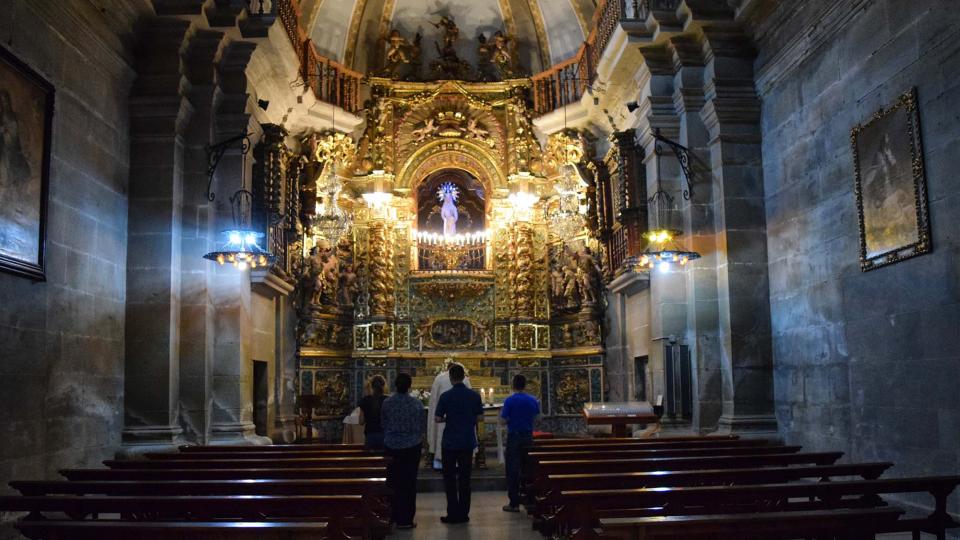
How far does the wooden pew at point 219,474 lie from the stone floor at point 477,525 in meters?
1.53

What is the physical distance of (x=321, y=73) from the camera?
55.7ft

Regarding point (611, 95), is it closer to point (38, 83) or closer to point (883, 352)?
point (883, 352)

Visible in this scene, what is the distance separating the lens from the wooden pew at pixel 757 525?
4.87 metres

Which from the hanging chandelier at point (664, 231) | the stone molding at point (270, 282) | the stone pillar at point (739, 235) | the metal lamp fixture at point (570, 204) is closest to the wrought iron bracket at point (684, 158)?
the hanging chandelier at point (664, 231)

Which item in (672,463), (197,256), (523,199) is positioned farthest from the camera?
(523,199)

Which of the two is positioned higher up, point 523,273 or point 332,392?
point 523,273

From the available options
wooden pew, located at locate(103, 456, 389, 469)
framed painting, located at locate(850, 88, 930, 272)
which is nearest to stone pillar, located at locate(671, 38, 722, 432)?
framed painting, located at locate(850, 88, 930, 272)

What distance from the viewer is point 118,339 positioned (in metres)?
10.4

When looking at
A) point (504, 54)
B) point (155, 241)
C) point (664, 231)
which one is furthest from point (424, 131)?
point (155, 241)

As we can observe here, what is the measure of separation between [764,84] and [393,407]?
657 cm

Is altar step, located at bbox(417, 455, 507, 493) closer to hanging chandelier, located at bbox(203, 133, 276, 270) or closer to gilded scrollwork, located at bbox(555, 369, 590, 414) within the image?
hanging chandelier, located at bbox(203, 133, 276, 270)

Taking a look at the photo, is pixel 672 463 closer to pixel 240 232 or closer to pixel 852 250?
pixel 852 250

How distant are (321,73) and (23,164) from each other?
921cm

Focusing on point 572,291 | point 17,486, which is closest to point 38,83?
point 17,486
